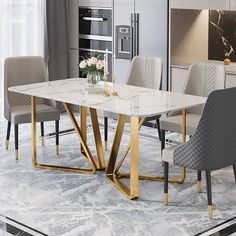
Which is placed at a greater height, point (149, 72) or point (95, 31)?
point (95, 31)

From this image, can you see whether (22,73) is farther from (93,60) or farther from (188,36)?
(188,36)

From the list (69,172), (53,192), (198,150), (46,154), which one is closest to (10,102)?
(46,154)

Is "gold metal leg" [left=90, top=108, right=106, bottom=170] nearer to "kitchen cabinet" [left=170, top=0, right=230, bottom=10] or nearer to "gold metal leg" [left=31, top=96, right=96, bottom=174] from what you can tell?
"gold metal leg" [left=31, top=96, right=96, bottom=174]

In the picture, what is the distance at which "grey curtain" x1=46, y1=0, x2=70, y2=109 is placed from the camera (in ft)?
26.0

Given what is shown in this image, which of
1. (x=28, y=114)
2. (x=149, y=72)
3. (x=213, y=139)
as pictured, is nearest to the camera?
(x=213, y=139)

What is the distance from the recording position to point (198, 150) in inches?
166

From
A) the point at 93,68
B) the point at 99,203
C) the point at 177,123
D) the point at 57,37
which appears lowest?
the point at 99,203

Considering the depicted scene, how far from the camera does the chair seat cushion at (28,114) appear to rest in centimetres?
573

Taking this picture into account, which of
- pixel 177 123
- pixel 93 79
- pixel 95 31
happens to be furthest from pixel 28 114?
pixel 95 31

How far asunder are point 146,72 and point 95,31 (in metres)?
1.92

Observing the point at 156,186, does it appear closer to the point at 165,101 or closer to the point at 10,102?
the point at 165,101

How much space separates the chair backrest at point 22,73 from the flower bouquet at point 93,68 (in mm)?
1034

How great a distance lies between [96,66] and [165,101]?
76 cm

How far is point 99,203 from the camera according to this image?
468 centimetres
